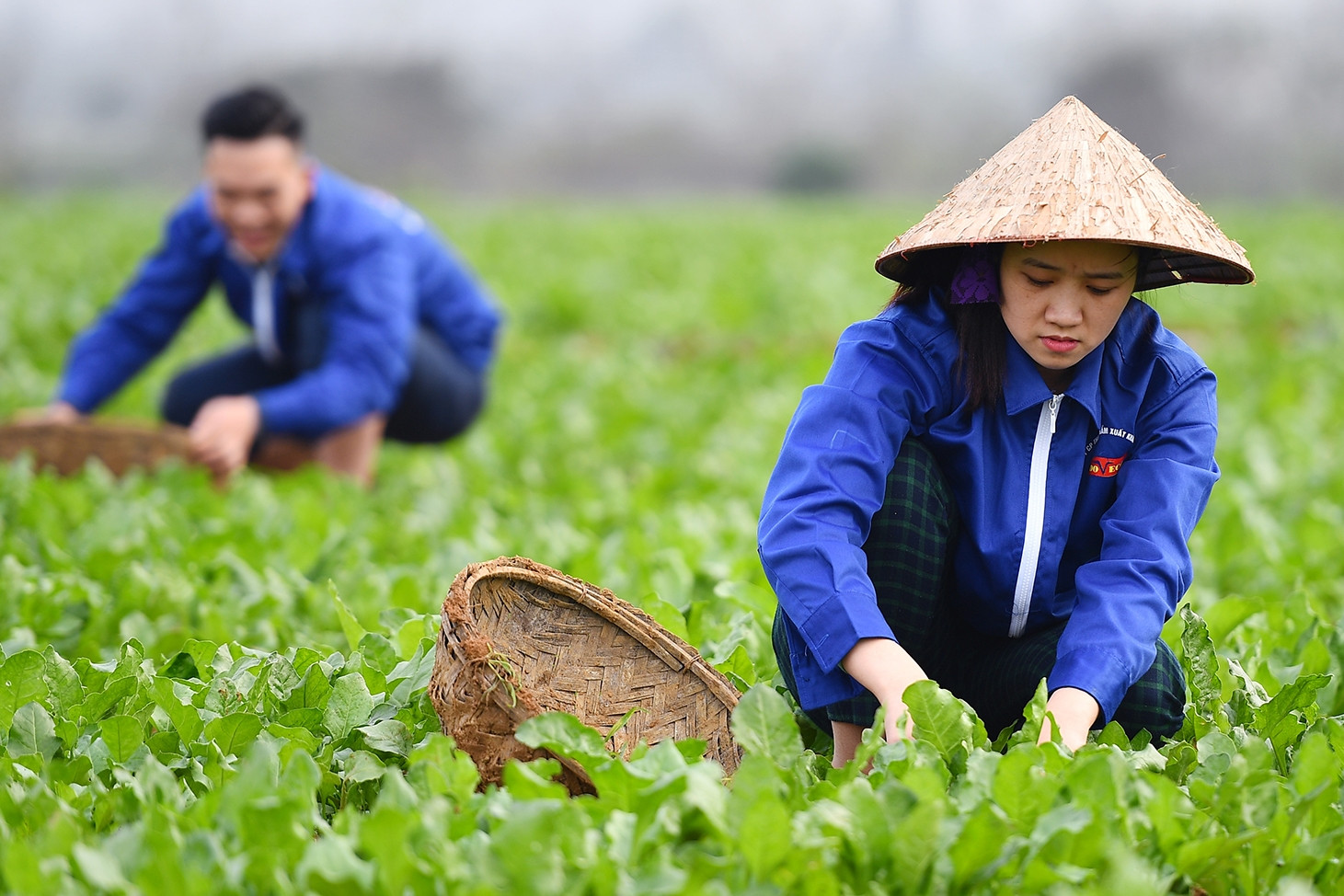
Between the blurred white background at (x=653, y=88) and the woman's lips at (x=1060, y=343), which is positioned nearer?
the woman's lips at (x=1060, y=343)

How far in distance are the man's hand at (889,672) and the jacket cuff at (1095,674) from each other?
0.68 ft

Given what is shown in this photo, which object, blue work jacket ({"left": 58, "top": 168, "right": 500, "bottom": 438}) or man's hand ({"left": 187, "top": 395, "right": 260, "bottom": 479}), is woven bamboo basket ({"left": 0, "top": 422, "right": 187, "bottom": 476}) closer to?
man's hand ({"left": 187, "top": 395, "right": 260, "bottom": 479})

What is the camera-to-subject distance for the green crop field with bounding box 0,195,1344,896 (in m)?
1.58

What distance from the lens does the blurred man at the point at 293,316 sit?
413 centimetres

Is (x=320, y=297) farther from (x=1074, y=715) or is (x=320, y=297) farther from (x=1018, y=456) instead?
(x=1074, y=715)

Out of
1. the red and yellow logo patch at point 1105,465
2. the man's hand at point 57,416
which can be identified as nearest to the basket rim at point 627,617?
the red and yellow logo patch at point 1105,465

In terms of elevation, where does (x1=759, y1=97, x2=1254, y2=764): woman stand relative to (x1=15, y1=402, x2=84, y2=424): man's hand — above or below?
above

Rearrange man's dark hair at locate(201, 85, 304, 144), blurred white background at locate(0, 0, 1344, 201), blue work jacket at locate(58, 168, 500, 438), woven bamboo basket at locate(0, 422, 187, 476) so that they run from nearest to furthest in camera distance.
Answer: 1. man's dark hair at locate(201, 85, 304, 144)
2. woven bamboo basket at locate(0, 422, 187, 476)
3. blue work jacket at locate(58, 168, 500, 438)
4. blurred white background at locate(0, 0, 1344, 201)

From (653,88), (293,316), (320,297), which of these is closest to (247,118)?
(320,297)

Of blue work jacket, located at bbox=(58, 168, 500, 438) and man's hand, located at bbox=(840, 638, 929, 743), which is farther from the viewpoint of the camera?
blue work jacket, located at bbox=(58, 168, 500, 438)

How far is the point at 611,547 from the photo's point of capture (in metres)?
3.51

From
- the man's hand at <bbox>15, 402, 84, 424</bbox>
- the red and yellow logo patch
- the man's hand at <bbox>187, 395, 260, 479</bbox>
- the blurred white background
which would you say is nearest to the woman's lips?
the red and yellow logo patch

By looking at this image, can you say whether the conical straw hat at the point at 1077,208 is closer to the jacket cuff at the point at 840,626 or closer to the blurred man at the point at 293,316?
the jacket cuff at the point at 840,626

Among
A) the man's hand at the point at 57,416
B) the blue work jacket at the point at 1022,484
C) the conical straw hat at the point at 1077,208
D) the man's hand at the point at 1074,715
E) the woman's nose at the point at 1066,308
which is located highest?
the conical straw hat at the point at 1077,208
